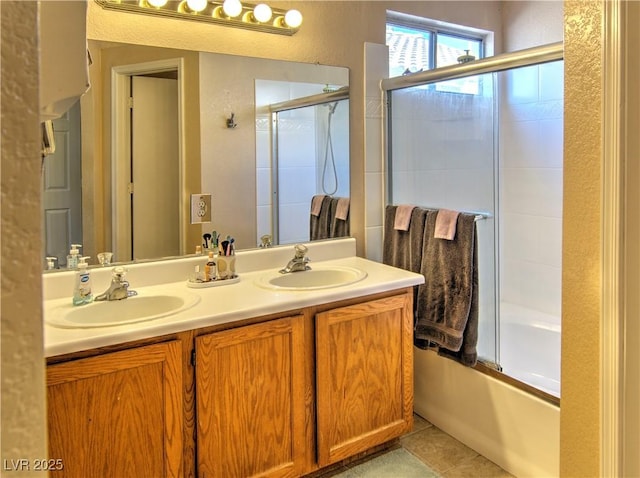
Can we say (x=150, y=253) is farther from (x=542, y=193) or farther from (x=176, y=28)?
(x=542, y=193)

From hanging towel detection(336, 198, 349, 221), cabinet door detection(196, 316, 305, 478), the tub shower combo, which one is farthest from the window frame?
cabinet door detection(196, 316, 305, 478)

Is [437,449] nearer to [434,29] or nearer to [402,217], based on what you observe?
[402,217]

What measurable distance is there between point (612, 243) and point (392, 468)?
145 centimetres

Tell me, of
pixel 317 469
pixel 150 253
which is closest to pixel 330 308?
pixel 317 469

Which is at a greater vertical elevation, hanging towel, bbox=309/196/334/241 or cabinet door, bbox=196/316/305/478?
hanging towel, bbox=309/196/334/241

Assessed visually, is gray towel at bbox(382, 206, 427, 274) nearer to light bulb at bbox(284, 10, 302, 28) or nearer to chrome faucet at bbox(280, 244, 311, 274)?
chrome faucet at bbox(280, 244, 311, 274)

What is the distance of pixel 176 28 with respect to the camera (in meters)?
2.06

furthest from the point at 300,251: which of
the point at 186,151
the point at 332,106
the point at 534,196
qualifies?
the point at 534,196

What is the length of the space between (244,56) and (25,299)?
2.04m

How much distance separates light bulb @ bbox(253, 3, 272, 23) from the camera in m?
2.20

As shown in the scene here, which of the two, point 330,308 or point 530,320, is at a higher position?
point 330,308

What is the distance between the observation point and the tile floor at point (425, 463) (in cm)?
211

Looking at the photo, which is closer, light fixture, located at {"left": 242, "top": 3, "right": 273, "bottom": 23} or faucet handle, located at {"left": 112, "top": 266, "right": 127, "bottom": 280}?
faucet handle, located at {"left": 112, "top": 266, "right": 127, "bottom": 280}

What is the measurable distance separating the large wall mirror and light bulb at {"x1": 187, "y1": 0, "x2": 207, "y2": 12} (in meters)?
0.18
